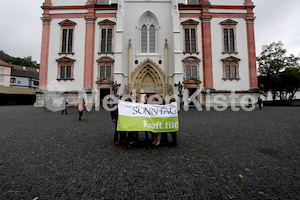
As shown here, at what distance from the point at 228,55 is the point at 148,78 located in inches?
484

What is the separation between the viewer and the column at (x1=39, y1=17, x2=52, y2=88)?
21.3 metres

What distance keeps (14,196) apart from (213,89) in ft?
71.5

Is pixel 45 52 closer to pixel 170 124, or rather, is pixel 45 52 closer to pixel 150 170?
pixel 170 124

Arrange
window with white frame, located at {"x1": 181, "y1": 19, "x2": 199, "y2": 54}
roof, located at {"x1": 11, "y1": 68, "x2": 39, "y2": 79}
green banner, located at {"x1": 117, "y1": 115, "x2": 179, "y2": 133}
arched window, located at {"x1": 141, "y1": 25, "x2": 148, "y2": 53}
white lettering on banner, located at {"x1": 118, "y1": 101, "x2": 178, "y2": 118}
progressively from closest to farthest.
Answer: green banner, located at {"x1": 117, "y1": 115, "x2": 179, "y2": 133}, white lettering on banner, located at {"x1": 118, "y1": 101, "x2": 178, "y2": 118}, window with white frame, located at {"x1": 181, "y1": 19, "x2": 199, "y2": 54}, arched window, located at {"x1": 141, "y1": 25, "x2": 148, "y2": 53}, roof, located at {"x1": 11, "y1": 68, "x2": 39, "y2": 79}

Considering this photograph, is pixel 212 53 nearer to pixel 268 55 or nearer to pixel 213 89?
pixel 213 89

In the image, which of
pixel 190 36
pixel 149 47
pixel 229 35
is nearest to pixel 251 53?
pixel 229 35

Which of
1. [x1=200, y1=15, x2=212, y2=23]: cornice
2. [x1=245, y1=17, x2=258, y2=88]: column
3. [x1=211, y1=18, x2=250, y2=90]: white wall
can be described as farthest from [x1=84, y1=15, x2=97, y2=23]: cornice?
[x1=245, y1=17, x2=258, y2=88]: column

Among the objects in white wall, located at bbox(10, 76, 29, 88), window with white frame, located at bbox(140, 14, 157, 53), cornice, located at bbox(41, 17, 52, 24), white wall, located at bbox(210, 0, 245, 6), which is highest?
white wall, located at bbox(210, 0, 245, 6)

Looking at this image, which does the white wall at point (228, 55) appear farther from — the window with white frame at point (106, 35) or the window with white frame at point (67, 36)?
the window with white frame at point (67, 36)

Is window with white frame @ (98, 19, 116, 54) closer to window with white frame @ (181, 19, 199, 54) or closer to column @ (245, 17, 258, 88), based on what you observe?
window with white frame @ (181, 19, 199, 54)

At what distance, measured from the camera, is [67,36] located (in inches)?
857

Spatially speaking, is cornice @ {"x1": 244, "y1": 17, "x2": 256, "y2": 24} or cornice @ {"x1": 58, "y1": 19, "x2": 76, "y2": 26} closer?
cornice @ {"x1": 58, "y1": 19, "x2": 76, "y2": 26}

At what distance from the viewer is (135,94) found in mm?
20953

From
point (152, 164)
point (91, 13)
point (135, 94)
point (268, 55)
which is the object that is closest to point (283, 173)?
point (152, 164)
